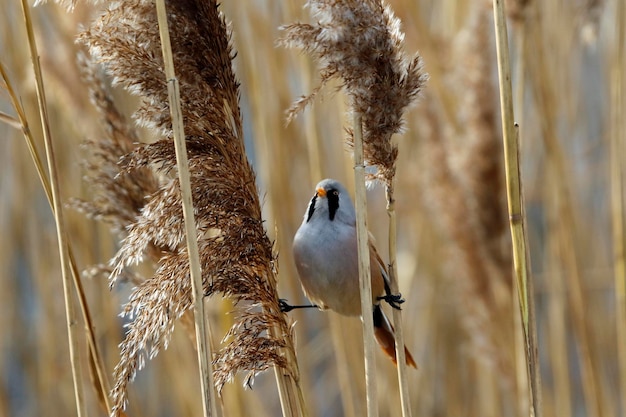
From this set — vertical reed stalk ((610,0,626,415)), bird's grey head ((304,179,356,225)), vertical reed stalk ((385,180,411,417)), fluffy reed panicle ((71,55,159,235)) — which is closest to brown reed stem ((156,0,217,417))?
vertical reed stalk ((385,180,411,417))

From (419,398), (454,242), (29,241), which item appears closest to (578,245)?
(454,242)

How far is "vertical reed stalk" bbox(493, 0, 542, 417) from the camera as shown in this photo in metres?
1.05

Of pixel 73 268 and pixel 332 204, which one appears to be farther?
pixel 332 204

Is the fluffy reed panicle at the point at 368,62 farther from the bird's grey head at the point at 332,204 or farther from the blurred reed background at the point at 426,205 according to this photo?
the blurred reed background at the point at 426,205

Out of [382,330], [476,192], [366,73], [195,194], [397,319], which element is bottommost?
[382,330]

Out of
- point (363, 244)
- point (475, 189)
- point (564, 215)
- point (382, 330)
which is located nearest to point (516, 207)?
point (363, 244)

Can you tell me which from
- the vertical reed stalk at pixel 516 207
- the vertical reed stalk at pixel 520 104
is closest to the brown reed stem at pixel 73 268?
the vertical reed stalk at pixel 516 207

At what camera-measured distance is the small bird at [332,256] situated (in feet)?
4.85

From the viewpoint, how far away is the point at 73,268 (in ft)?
3.84

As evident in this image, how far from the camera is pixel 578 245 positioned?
7.77 ft

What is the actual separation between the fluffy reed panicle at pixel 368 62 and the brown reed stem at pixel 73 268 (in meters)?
0.39

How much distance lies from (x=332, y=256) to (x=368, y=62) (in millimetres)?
530

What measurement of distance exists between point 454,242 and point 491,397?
0.52m

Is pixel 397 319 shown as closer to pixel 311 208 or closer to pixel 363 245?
pixel 363 245
